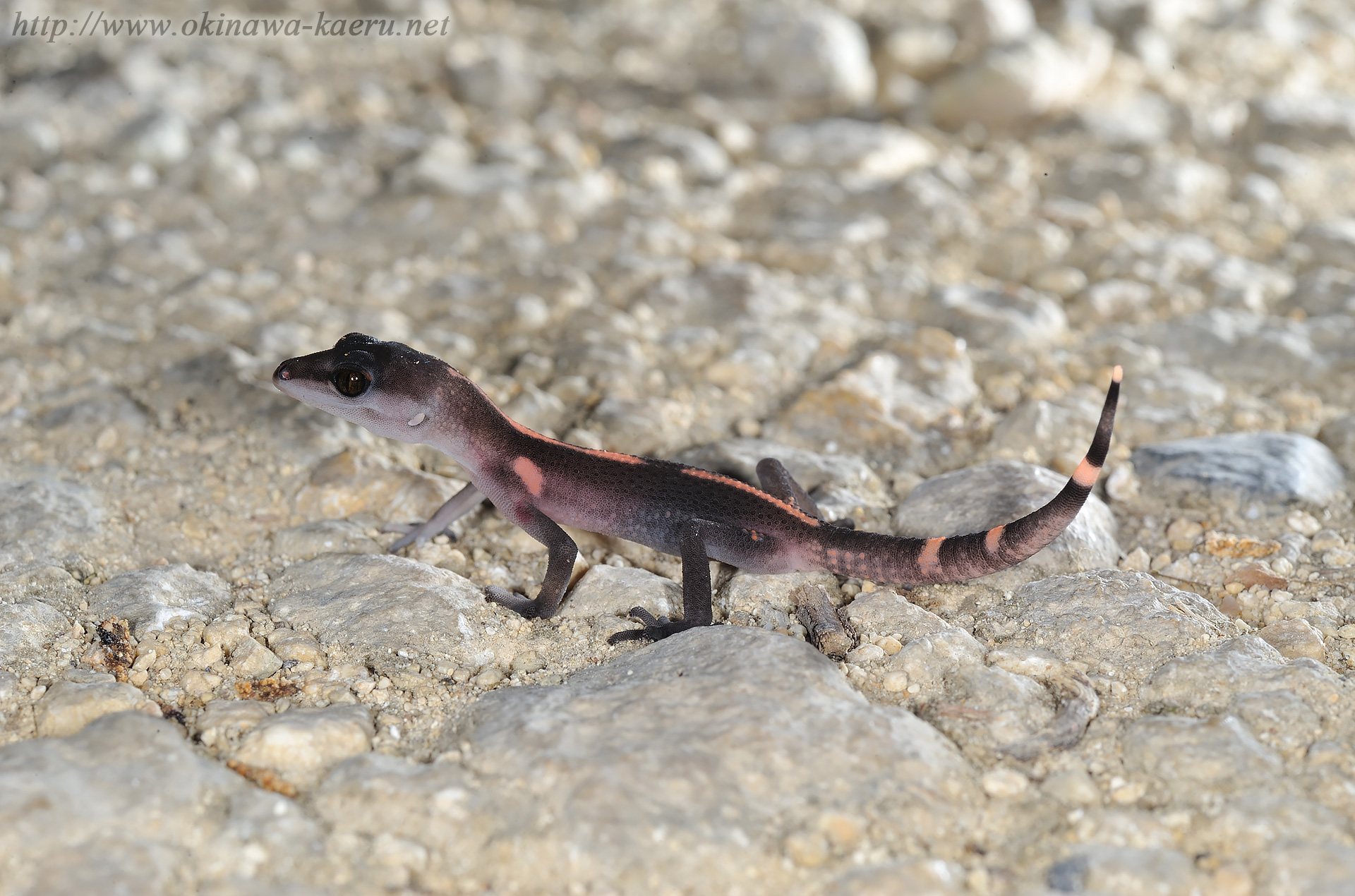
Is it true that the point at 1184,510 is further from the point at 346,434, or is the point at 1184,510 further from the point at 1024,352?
the point at 346,434

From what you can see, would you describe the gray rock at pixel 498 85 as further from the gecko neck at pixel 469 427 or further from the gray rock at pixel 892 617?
the gray rock at pixel 892 617

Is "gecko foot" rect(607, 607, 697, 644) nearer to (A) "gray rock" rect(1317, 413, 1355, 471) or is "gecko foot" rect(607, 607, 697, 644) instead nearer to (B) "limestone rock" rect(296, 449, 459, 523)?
(B) "limestone rock" rect(296, 449, 459, 523)

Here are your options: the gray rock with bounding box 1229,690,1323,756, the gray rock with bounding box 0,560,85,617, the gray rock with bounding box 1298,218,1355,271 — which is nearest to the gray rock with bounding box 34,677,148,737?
the gray rock with bounding box 0,560,85,617

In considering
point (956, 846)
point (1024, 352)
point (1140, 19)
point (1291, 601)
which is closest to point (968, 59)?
point (1140, 19)

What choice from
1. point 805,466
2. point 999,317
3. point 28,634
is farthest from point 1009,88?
point 28,634

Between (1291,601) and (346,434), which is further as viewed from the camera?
(346,434)

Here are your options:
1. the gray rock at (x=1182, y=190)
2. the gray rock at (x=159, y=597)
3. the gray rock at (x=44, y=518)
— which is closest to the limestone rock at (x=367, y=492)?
the gray rock at (x=159, y=597)
